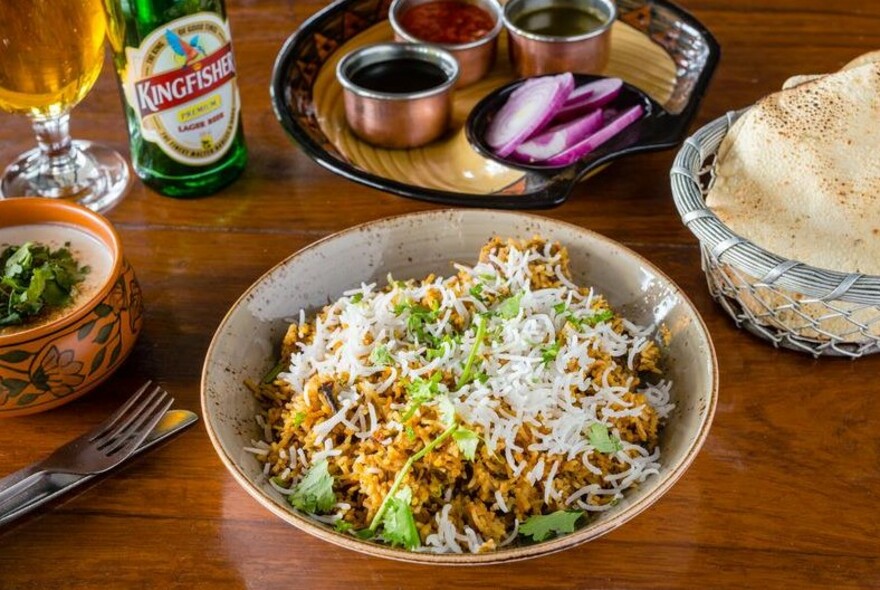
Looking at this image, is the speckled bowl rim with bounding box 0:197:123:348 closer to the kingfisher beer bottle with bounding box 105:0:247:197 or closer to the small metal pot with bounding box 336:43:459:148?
the kingfisher beer bottle with bounding box 105:0:247:197

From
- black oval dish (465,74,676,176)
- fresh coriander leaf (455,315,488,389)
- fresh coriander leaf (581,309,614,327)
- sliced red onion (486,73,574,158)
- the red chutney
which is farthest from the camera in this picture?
the red chutney

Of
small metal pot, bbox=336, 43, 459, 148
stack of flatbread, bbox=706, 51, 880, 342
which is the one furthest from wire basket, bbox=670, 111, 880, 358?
small metal pot, bbox=336, 43, 459, 148

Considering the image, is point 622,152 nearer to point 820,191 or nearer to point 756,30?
point 820,191

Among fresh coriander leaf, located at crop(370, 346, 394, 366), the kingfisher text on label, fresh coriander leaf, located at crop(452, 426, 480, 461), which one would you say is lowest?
fresh coriander leaf, located at crop(452, 426, 480, 461)

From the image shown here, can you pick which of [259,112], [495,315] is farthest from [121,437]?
[259,112]

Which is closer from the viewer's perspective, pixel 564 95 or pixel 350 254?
pixel 350 254

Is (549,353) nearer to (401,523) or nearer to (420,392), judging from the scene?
(420,392)

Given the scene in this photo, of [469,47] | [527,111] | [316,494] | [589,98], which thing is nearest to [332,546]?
[316,494]

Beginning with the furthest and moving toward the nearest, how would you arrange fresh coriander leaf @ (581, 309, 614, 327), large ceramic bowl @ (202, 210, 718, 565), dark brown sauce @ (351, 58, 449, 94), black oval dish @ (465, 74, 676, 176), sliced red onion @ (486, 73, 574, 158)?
dark brown sauce @ (351, 58, 449, 94), sliced red onion @ (486, 73, 574, 158), black oval dish @ (465, 74, 676, 176), fresh coriander leaf @ (581, 309, 614, 327), large ceramic bowl @ (202, 210, 718, 565)
